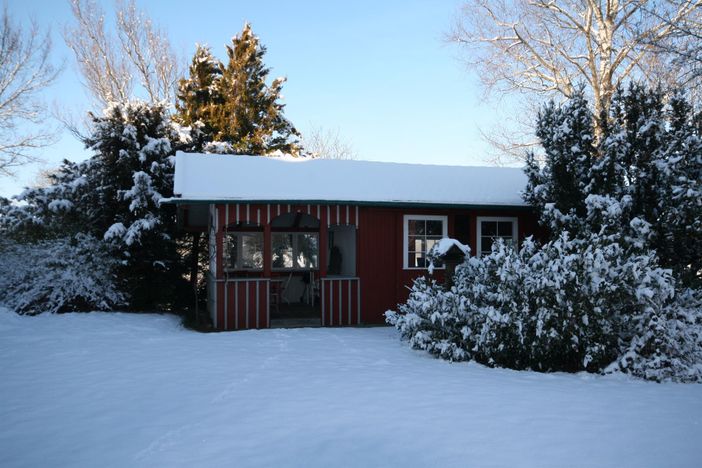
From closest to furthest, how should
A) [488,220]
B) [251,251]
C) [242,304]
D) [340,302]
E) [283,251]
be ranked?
[242,304] < [340,302] < [488,220] < [251,251] < [283,251]

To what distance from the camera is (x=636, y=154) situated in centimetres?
909

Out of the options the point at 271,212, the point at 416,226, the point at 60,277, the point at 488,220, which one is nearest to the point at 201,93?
the point at 60,277

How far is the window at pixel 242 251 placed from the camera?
45.3 feet

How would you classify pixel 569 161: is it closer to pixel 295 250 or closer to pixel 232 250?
pixel 295 250

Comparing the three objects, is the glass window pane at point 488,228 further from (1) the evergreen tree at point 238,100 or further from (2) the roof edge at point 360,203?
(1) the evergreen tree at point 238,100

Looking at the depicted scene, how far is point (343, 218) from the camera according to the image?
11.5 metres

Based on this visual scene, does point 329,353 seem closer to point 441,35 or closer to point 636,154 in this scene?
point 636,154

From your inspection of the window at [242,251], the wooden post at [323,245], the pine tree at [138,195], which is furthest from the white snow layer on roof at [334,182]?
the window at [242,251]

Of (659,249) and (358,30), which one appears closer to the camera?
(659,249)

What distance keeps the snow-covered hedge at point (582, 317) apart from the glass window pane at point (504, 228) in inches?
176

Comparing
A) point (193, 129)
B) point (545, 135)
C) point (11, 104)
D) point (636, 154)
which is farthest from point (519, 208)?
point (11, 104)

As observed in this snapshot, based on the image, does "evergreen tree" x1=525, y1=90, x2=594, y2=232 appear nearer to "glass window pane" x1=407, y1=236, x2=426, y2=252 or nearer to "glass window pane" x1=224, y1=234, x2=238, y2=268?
"glass window pane" x1=407, y1=236, x2=426, y2=252

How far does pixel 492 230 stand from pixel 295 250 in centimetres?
515

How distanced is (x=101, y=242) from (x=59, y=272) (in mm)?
1180
